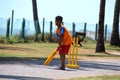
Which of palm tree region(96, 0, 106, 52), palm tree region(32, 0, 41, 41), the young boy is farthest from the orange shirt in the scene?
palm tree region(32, 0, 41, 41)

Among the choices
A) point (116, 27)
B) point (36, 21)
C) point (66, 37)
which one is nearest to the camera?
point (66, 37)

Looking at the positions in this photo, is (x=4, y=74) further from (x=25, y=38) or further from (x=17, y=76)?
(x=25, y=38)

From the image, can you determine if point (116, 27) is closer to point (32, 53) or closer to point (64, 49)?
point (32, 53)

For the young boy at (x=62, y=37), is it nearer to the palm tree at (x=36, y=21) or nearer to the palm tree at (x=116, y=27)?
the palm tree at (x=116, y=27)

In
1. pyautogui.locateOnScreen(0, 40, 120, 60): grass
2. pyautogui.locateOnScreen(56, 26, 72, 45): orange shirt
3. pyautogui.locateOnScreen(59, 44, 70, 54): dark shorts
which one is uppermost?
pyautogui.locateOnScreen(56, 26, 72, 45): orange shirt

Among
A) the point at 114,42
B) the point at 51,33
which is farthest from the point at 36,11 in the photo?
the point at 114,42

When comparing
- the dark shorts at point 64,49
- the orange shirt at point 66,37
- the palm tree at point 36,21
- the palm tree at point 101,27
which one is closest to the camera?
the orange shirt at point 66,37

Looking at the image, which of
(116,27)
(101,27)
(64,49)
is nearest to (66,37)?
(64,49)

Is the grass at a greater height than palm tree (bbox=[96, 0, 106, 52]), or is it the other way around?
palm tree (bbox=[96, 0, 106, 52])

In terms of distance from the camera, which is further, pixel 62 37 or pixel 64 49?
pixel 64 49

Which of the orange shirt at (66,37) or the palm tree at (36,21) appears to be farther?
the palm tree at (36,21)

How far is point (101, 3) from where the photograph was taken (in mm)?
30172

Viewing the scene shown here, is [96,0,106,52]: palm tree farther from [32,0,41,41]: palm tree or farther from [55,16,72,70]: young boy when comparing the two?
[55,16,72,70]: young boy

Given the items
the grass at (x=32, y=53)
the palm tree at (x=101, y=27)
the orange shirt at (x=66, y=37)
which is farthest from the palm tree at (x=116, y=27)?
the orange shirt at (x=66, y=37)
